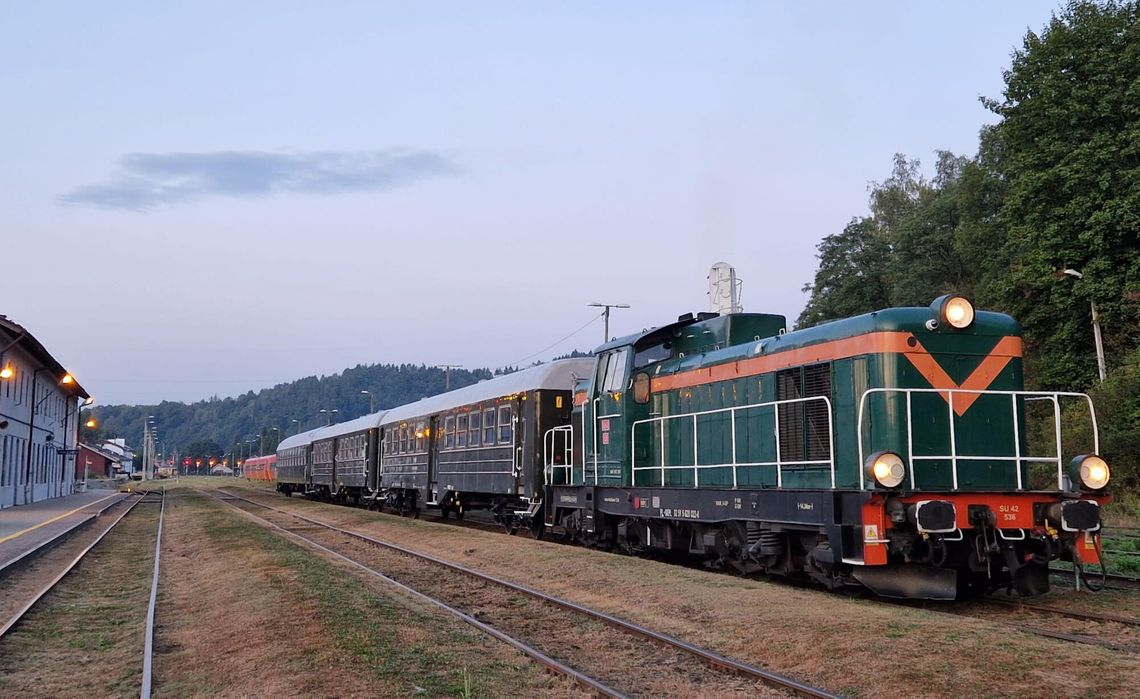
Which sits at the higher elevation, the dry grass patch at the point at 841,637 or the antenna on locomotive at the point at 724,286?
the antenna on locomotive at the point at 724,286

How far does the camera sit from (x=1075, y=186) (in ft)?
102

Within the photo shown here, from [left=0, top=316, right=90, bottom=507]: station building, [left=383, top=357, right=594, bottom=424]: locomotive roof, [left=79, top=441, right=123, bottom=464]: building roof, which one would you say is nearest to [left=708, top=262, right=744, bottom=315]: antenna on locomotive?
[left=383, top=357, right=594, bottom=424]: locomotive roof

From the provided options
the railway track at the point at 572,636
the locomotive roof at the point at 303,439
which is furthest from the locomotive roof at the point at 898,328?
the locomotive roof at the point at 303,439

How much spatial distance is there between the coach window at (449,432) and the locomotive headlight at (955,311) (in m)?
17.1

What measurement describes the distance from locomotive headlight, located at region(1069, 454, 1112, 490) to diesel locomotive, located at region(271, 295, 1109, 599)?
16 millimetres

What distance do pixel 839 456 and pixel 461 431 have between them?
613 inches

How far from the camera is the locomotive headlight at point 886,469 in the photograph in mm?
9891

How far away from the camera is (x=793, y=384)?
40.3 feet

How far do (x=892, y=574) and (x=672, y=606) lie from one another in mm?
2542

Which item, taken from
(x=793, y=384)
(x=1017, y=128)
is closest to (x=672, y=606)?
(x=793, y=384)

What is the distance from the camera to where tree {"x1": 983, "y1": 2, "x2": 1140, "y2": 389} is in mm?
30125

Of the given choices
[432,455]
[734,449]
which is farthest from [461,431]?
[734,449]

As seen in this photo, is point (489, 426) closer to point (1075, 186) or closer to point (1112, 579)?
point (1112, 579)

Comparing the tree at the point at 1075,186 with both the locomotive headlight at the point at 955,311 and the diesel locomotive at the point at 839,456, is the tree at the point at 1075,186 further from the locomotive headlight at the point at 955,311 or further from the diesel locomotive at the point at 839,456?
the locomotive headlight at the point at 955,311
